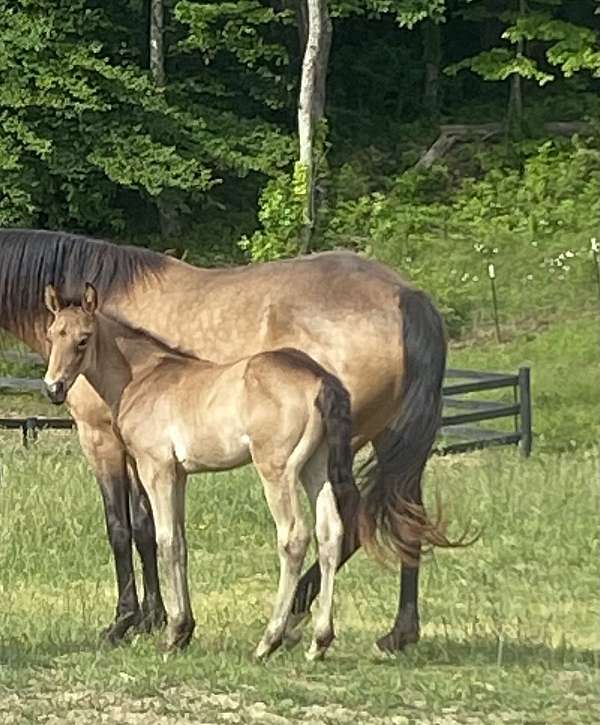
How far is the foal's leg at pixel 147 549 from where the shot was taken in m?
7.54

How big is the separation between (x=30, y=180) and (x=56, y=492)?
12.7m

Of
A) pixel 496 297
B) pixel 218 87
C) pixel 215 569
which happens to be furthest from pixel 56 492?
pixel 218 87

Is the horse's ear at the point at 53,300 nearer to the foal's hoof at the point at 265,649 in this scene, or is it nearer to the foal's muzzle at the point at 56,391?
the foal's muzzle at the point at 56,391

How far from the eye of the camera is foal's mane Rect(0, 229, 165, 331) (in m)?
7.75

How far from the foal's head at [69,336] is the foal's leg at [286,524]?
2.68 feet

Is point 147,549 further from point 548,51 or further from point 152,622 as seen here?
point 548,51

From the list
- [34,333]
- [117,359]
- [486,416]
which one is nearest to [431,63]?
[486,416]

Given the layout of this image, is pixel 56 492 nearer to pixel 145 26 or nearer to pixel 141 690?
pixel 141 690

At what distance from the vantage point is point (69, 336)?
6934mm

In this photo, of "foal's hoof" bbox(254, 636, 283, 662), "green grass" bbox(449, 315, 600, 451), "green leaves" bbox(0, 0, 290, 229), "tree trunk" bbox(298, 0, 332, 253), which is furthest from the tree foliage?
"foal's hoof" bbox(254, 636, 283, 662)

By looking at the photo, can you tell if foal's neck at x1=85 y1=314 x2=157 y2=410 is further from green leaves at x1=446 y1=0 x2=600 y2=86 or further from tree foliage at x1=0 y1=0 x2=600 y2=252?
green leaves at x1=446 y1=0 x2=600 y2=86

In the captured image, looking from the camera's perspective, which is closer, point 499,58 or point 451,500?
point 451,500

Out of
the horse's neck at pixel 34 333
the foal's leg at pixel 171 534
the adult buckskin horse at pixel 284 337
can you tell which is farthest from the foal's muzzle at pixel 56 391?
the horse's neck at pixel 34 333

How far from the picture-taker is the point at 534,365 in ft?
64.0
